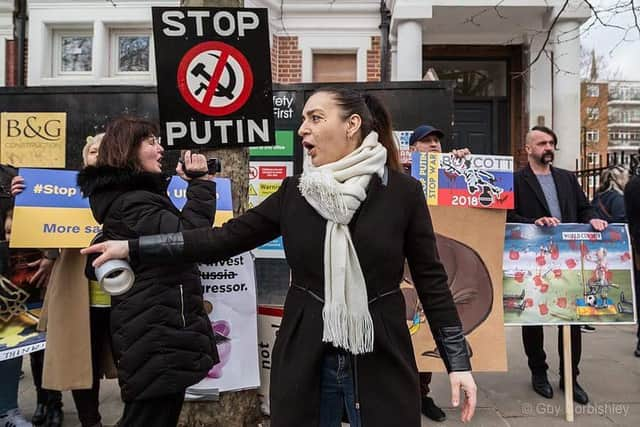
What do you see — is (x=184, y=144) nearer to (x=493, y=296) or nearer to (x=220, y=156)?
(x=220, y=156)

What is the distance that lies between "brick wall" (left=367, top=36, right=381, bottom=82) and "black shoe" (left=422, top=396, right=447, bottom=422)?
6600 mm

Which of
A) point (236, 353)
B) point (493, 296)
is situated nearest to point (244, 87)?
point (236, 353)

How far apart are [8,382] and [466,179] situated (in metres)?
3.31

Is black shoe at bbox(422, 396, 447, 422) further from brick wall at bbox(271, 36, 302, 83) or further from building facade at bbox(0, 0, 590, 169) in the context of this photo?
brick wall at bbox(271, 36, 302, 83)

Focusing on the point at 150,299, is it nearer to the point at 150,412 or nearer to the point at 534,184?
the point at 150,412

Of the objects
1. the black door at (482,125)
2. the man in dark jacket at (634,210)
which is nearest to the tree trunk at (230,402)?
the man in dark jacket at (634,210)

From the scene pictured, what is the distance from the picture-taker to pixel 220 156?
3.46m

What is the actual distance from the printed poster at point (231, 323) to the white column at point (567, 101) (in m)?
6.70

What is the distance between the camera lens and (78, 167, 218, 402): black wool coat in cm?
240

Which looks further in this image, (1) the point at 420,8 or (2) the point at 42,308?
(1) the point at 420,8

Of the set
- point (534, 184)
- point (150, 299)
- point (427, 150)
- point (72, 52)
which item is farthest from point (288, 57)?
point (150, 299)

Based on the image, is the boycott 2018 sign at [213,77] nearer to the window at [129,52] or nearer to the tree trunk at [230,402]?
the tree trunk at [230,402]

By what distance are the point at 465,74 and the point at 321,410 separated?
32.2 feet

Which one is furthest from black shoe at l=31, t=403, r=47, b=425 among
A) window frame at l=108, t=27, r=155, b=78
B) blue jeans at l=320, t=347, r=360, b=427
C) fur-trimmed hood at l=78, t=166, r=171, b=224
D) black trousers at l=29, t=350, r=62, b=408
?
window frame at l=108, t=27, r=155, b=78
